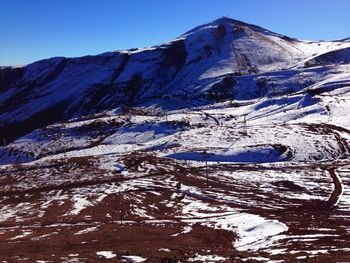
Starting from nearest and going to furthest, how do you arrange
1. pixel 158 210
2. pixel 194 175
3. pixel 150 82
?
1. pixel 158 210
2. pixel 194 175
3. pixel 150 82


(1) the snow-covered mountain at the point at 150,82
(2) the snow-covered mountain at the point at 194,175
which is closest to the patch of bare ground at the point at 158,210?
(2) the snow-covered mountain at the point at 194,175

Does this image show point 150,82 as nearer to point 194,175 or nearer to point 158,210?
point 194,175

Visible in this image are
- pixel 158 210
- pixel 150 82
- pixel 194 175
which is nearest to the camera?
pixel 158 210

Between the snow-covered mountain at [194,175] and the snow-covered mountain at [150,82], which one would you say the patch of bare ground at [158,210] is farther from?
the snow-covered mountain at [150,82]

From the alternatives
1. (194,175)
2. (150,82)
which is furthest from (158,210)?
(150,82)

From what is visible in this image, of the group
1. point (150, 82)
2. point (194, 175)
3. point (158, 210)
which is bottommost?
point (158, 210)

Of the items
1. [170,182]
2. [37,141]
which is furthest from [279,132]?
[37,141]

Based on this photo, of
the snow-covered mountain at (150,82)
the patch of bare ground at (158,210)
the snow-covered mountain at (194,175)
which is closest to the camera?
the patch of bare ground at (158,210)

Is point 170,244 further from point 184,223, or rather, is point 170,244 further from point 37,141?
point 37,141
